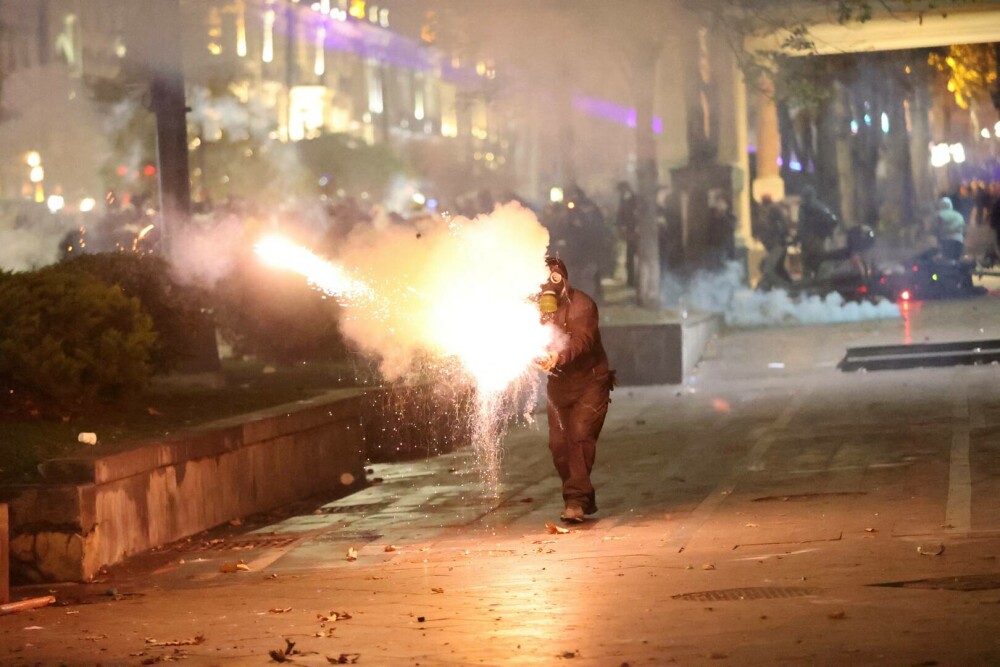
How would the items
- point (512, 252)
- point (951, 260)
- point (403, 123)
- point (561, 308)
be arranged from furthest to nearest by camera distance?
point (403, 123)
point (951, 260)
point (512, 252)
point (561, 308)

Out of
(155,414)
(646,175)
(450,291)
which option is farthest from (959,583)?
(646,175)

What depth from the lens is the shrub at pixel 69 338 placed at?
1011cm

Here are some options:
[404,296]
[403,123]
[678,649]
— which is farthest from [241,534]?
[403,123]

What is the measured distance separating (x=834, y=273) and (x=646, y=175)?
15.6 feet

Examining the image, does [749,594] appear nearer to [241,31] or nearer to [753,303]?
[753,303]

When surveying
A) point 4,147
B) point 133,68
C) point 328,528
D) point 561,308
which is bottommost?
point 328,528

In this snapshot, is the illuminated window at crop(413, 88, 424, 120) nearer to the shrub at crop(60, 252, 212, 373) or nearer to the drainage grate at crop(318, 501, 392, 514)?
the shrub at crop(60, 252, 212, 373)

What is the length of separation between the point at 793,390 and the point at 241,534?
8113 millimetres

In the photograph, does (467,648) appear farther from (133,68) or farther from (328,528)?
(133,68)

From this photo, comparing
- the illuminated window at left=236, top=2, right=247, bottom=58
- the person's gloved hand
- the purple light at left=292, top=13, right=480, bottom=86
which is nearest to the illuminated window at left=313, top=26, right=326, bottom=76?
the purple light at left=292, top=13, right=480, bottom=86

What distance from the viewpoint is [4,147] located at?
1631 inches

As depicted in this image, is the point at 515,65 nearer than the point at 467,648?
No

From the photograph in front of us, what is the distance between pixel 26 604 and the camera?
7.92 meters

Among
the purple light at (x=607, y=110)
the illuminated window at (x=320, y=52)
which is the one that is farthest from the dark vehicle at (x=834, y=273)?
the illuminated window at (x=320, y=52)
